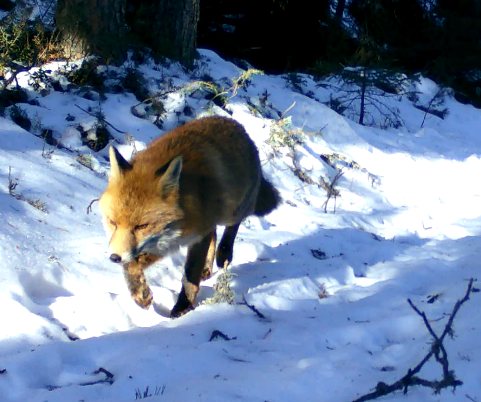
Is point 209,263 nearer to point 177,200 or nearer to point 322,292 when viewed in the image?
point 322,292

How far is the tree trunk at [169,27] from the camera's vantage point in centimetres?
974

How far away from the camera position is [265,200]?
20.1 feet

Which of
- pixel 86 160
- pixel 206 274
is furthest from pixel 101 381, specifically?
pixel 86 160

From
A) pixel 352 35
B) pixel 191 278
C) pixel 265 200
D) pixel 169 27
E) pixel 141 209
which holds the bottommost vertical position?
pixel 191 278

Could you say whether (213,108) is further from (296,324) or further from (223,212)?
(296,324)

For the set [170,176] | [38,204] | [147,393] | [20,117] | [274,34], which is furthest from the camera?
[274,34]

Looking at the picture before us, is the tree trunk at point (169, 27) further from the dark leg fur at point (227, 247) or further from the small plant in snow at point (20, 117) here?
the dark leg fur at point (227, 247)

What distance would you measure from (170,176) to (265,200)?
93.0 inches

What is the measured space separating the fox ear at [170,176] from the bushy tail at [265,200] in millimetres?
2160

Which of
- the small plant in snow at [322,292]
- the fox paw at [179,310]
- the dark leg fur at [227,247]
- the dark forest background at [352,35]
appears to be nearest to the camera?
the fox paw at [179,310]

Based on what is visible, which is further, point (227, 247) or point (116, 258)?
point (227, 247)

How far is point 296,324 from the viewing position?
3.69 m

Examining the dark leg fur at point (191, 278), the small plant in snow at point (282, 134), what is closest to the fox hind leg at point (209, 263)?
the dark leg fur at point (191, 278)

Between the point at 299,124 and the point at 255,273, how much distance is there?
5.40 metres
